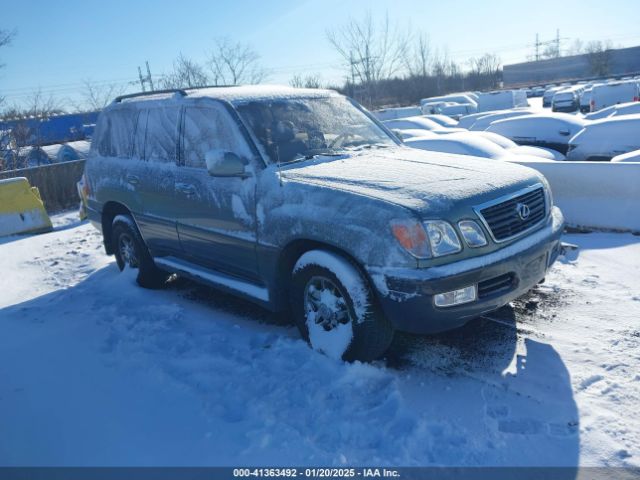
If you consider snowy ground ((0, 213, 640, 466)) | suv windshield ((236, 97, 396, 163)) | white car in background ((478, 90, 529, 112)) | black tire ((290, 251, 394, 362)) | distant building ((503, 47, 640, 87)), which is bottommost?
snowy ground ((0, 213, 640, 466))

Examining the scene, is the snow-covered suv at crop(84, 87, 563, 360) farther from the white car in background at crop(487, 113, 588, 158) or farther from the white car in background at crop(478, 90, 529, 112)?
the white car in background at crop(478, 90, 529, 112)

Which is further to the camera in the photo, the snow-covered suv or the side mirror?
the side mirror

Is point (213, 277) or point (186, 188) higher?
point (186, 188)

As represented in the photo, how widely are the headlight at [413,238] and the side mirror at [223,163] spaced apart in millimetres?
1386

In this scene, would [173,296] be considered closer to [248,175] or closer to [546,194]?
[248,175]

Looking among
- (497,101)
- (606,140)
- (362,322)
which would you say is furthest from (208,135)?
(497,101)

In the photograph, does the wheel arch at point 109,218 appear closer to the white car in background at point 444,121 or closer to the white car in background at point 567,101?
the white car in background at point 444,121

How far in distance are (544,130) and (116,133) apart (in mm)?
9195

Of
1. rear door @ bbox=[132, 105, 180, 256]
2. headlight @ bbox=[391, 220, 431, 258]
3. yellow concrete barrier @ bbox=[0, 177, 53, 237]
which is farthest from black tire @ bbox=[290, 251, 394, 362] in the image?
yellow concrete barrier @ bbox=[0, 177, 53, 237]

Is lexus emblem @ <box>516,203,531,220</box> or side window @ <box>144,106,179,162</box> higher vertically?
side window @ <box>144,106,179,162</box>

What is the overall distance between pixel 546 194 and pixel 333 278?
175 centimetres

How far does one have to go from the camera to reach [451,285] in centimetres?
300

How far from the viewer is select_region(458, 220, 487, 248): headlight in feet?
10.1

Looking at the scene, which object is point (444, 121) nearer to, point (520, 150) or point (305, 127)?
point (520, 150)
